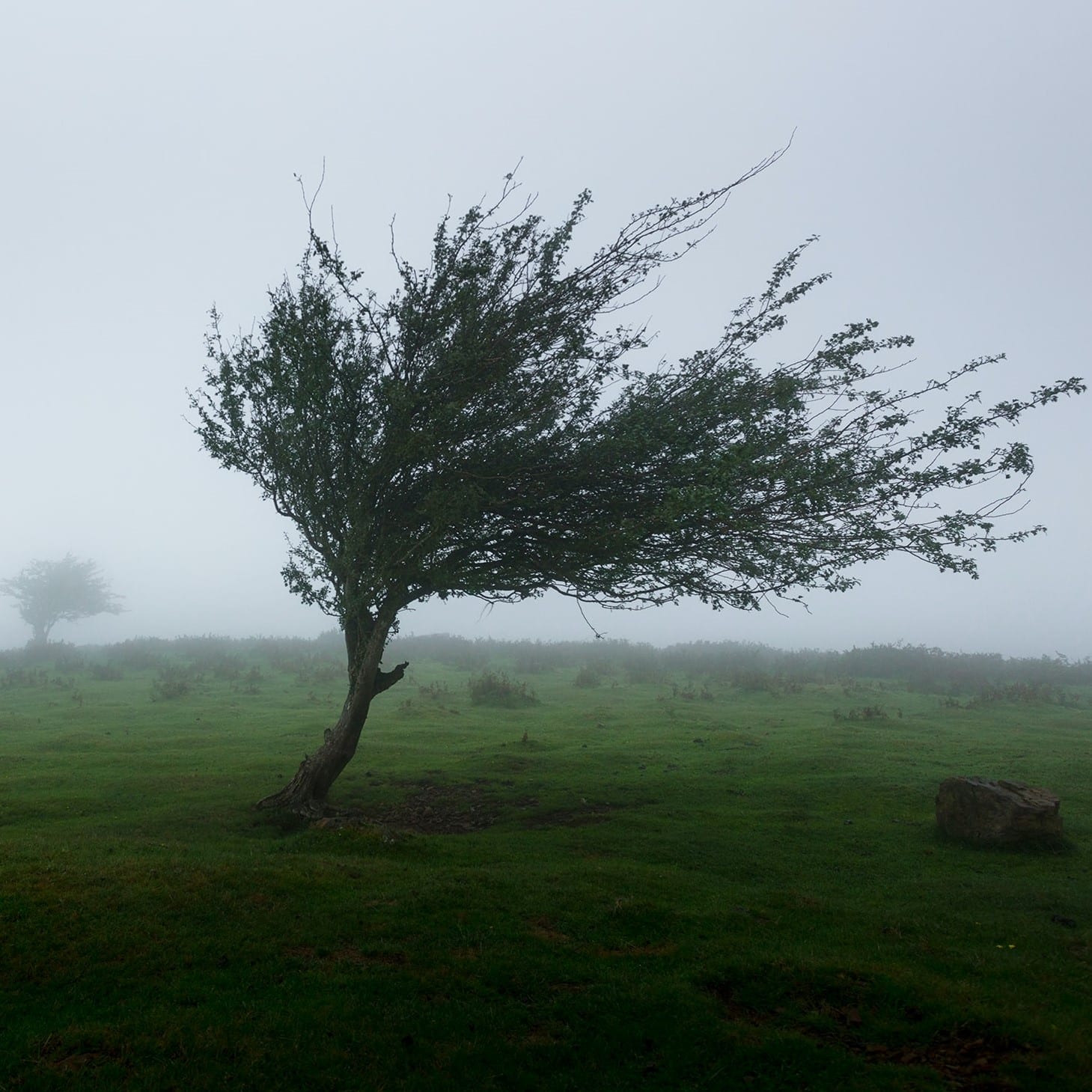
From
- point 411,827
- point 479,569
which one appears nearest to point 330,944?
point 411,827

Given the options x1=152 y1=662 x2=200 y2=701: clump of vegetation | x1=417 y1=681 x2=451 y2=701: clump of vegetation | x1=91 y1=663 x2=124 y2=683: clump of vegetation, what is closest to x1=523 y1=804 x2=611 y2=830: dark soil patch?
x1=417 y1=681 x2=451 y2=701: clump of vegetation

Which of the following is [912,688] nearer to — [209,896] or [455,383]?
[455,383]

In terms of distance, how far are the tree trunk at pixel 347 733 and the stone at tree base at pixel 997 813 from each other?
1295cm

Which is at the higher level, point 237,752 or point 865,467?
point 865,467

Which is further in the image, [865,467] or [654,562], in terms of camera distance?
[654,562]

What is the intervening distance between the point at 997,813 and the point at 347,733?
14654 mm

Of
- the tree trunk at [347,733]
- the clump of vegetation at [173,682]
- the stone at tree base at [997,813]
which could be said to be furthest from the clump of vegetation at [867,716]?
the clump of vegetation at [173,682]

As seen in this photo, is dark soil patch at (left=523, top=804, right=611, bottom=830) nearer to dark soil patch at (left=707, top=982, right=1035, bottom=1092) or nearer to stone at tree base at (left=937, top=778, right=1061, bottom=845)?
stone at tree base at (left=937, top=778, right=1061, bottom=845)

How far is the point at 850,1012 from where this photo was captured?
8.37 metres

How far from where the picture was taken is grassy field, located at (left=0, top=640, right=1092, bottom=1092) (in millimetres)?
7422

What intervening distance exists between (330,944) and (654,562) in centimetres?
998

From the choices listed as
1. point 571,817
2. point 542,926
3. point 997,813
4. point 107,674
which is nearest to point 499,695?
point 571,817

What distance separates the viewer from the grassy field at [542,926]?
742cm

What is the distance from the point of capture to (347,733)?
18688 millimetres
